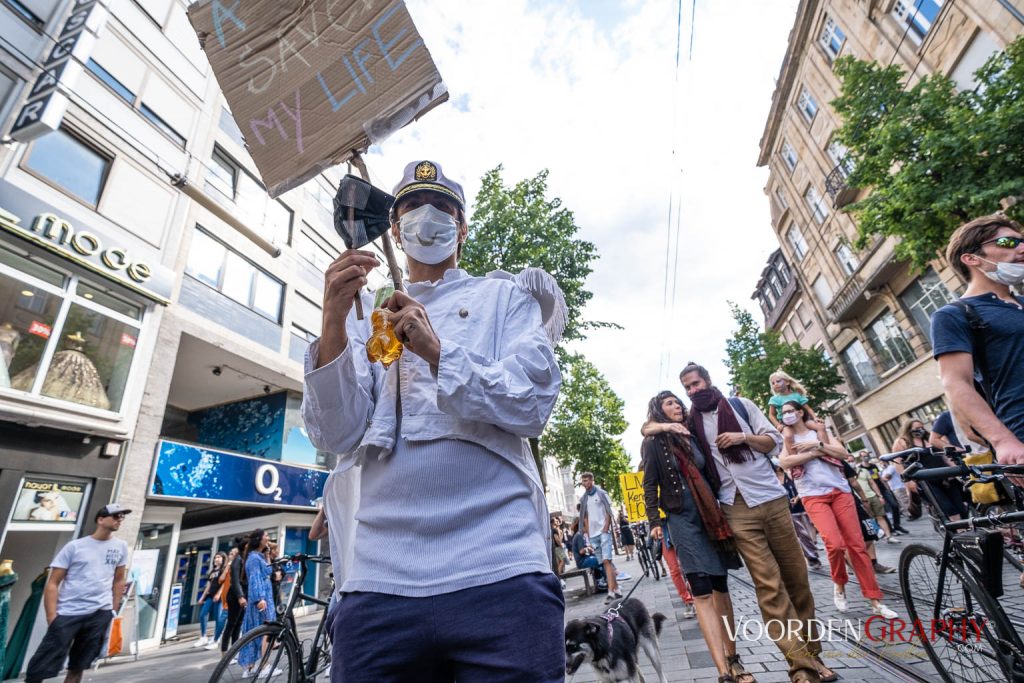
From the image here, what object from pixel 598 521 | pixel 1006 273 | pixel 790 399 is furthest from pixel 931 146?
pixel 1006 273

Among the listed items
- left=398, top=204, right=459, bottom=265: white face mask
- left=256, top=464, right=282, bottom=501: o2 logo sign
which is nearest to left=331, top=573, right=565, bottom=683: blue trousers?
left=398, top=204, right=459, bottom=265: white face mask

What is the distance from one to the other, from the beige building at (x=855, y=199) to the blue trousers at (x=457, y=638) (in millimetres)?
17038

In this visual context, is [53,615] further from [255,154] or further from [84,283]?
[84,283]

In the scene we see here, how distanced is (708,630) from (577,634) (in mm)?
942

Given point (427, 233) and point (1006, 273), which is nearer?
point (427, 233)

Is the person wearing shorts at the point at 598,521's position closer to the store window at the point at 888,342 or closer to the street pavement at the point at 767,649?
the street pavement at the point at 767,649

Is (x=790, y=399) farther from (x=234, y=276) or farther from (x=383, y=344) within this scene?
(x=234, y=276)

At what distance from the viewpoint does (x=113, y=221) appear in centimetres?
1071

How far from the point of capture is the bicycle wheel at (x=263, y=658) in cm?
384

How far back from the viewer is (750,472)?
380cm

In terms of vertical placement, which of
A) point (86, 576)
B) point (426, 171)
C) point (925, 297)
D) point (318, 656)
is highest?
point (925, 297)

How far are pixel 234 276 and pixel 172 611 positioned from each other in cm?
872

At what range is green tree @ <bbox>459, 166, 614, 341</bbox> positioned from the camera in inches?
501

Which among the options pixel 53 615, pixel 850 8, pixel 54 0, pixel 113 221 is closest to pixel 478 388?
pixel 53 615
